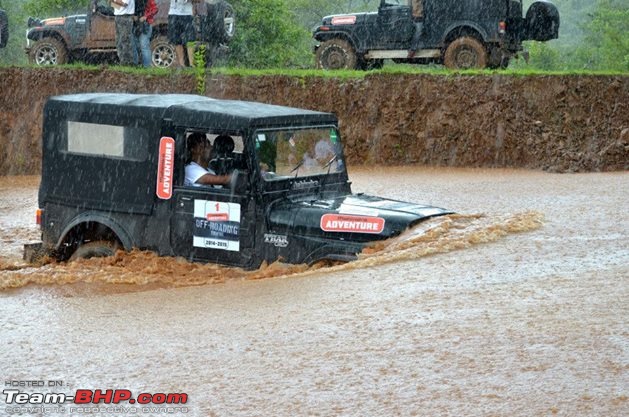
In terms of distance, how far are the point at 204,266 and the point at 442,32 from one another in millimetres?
12605

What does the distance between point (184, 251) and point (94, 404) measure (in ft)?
12.8

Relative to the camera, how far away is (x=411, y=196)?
51.2 ft

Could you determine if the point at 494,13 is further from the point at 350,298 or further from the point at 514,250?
the point at 350,298

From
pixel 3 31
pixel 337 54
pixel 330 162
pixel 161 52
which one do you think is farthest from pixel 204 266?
pixel 3 31

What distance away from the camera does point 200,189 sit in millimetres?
9906

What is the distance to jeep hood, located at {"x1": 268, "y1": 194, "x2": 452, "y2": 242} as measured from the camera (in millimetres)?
9523

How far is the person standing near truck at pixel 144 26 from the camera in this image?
1955 cm

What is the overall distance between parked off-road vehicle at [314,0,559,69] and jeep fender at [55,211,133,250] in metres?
11.9

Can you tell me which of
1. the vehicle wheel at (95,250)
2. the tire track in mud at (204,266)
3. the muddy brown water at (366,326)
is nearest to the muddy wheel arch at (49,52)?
the muddy brown water at (366,326)

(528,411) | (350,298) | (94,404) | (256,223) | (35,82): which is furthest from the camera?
(35,82)

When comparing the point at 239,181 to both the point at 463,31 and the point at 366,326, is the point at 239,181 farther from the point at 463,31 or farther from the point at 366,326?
the point at 463,31

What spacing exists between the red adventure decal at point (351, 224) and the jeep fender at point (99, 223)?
202 cm

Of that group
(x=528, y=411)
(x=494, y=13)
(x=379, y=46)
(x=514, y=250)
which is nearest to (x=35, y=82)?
(x=379, y=46)

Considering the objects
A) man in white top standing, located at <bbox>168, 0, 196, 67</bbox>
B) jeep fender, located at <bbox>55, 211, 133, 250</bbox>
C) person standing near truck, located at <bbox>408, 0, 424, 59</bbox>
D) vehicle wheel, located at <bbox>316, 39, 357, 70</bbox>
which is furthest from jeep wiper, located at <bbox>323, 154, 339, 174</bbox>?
vehicle wheel, located at <bbox>316, 39, 357, 70</bbox>
